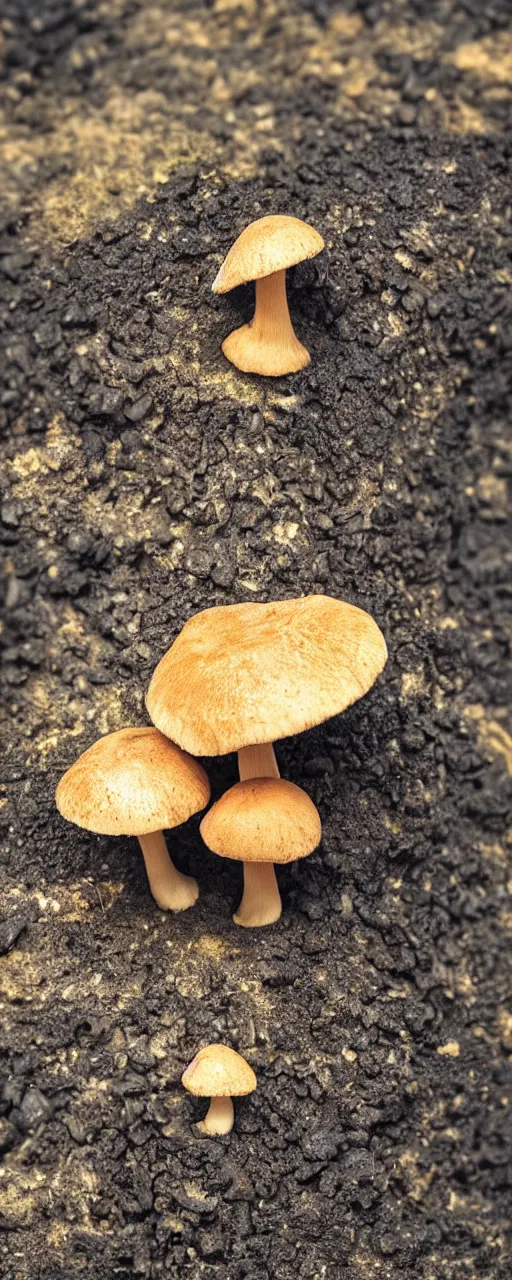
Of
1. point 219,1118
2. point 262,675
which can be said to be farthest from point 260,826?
point 219,1118

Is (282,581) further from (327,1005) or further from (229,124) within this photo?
(229,124)

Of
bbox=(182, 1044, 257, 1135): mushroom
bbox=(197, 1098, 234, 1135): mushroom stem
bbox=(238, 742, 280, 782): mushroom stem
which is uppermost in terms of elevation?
bbox=(238, 742, 280, 782): mushroom stem

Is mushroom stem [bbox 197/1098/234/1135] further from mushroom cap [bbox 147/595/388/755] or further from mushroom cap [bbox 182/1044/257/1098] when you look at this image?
mushroom cap [bbox 147/595/388/755]

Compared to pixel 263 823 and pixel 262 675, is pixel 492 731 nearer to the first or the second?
pixel 263 823

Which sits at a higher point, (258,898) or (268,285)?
(268,285)

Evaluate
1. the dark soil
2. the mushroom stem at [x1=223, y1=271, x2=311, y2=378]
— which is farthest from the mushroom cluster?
the mushroom stem at [x1=223, y1=271, x2=311, y2=378]

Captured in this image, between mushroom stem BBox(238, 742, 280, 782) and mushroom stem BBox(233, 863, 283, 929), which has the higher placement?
mushroom stem BBox(238, 742, 280, 782)

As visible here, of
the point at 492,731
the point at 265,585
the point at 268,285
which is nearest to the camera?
the point at 268,285

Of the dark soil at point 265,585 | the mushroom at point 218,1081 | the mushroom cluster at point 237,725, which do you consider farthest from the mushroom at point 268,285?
the mushroom at point 218,1081
